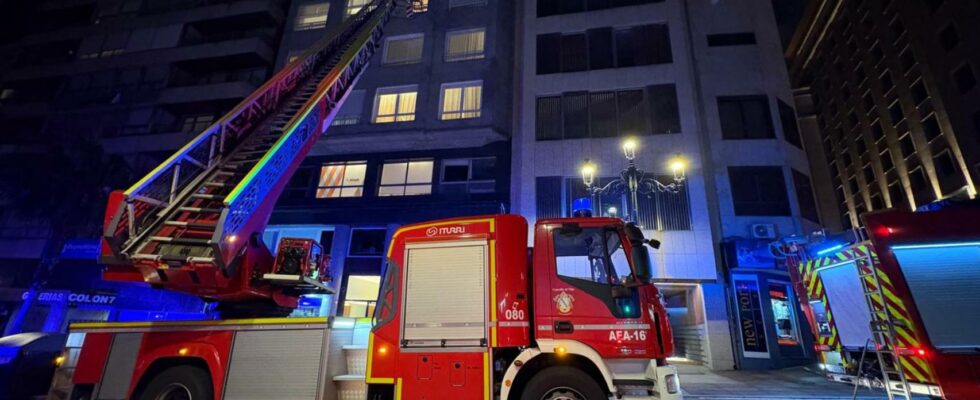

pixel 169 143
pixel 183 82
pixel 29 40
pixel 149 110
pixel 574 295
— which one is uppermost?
pixel 29 40

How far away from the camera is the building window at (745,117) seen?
16438 millimetres

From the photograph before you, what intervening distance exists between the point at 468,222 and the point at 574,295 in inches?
71.4

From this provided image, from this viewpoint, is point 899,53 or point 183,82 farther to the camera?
point 899,53

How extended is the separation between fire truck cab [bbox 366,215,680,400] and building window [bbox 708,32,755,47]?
17.9 m

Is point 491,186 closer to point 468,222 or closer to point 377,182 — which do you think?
point 377,182

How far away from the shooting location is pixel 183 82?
25094mm

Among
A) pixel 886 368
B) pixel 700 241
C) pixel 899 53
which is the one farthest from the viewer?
pixel 899 53

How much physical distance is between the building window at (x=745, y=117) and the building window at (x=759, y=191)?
1.63 meters

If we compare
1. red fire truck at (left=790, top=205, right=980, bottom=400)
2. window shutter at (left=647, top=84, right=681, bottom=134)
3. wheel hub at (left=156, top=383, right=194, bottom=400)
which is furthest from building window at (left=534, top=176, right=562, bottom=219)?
wheel hub at (left=156, top=383, right=194, bottom=400)

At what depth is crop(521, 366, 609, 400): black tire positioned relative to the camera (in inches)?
185

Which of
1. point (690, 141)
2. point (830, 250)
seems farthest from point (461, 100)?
point (830, 250)

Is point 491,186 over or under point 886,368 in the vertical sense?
over

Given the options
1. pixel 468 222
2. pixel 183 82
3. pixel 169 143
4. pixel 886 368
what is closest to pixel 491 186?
pixel 468 222

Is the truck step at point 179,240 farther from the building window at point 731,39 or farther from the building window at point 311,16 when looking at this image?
the building window at point 731,39
